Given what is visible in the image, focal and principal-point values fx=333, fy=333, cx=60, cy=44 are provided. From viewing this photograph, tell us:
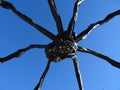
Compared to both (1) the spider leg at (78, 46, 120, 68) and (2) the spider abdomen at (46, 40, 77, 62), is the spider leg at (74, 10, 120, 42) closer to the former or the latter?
(2) the spider abdomen at (46, 40, 77, 62)

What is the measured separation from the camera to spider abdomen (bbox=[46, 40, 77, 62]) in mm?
9141

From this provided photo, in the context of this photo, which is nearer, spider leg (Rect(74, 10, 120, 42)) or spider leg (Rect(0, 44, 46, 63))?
spider leg (Rect(74, 10, 120, 42))

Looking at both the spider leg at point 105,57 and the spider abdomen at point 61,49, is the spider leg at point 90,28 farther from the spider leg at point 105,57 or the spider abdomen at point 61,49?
the spider leg at point 105,57

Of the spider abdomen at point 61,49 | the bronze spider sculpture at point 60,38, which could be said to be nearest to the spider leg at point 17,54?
the bronze spider sculpture at point 60,38

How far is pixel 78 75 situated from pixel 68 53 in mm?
1075

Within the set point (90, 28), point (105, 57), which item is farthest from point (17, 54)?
point (105, 57)

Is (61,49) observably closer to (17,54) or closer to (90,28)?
(90,28)

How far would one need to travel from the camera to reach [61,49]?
9.19 meters

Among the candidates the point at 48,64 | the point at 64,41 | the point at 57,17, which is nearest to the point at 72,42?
the point at 64,41

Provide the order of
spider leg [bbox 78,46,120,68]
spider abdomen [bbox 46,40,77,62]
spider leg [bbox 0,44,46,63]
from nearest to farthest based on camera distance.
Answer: spider abdomen [bbox 46,40,77,62] < spider leg [bbox 78,46,120,68] < spider leg [bbox 0,44,46,63]

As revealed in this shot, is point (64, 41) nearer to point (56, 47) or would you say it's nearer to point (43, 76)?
point (56, 47)

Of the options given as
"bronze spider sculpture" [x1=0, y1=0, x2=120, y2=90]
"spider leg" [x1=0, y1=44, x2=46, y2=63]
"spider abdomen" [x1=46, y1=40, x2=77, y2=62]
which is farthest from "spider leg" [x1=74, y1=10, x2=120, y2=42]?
"spider leg" [x1=0, y1=44, x2=46, y2=63]

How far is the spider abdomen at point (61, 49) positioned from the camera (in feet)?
30.0

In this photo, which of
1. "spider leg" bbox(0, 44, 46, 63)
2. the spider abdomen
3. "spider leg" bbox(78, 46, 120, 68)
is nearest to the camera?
the spider abdomen
